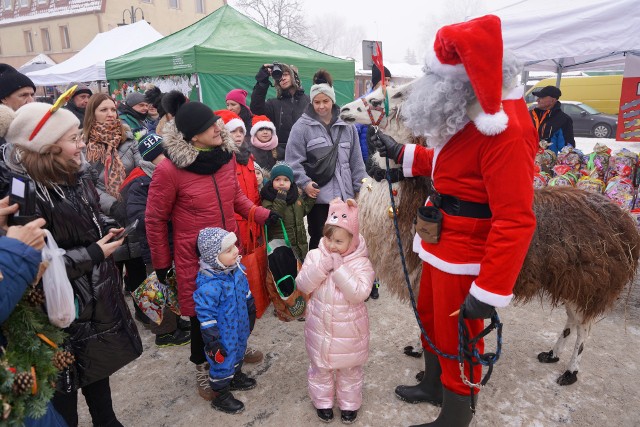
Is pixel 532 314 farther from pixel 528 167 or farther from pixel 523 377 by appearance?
pixel 528 167

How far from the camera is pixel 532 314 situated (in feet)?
12.5

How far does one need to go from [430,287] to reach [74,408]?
6.58 feet

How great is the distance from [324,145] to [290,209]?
65 centimetres

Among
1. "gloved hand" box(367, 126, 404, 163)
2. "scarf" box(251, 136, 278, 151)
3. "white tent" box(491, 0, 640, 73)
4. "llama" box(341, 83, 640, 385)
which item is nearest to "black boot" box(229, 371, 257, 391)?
"llama" box(341, 83, 640, 385)

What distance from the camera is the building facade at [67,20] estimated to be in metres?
30.8

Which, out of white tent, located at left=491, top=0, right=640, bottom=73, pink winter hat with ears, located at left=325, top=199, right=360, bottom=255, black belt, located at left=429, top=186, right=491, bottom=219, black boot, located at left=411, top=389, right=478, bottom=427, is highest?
white tent, located at left=491, top=0, right=640, bottom=73

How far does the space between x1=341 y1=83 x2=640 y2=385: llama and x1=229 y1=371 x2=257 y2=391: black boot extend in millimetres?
1214

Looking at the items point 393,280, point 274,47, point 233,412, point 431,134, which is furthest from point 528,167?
point 274,47

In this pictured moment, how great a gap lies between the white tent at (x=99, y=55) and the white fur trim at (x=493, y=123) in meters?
12.4

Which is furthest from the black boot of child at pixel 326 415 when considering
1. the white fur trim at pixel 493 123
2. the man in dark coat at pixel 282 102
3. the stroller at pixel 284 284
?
the man in dark coat at pixel 282 102

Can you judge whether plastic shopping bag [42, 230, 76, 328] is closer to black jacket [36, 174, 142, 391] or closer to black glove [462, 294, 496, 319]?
black jacket [36, 174, 142, 391]

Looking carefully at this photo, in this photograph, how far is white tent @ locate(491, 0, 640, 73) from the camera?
4117 mm

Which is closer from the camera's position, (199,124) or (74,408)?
(74,408)

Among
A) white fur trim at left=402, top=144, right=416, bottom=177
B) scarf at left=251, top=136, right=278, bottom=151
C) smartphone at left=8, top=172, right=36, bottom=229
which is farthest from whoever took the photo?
scarf at left=251, top=136, right=278, bottom=151
